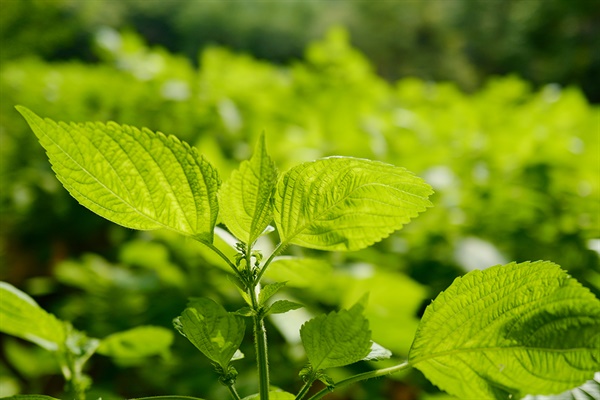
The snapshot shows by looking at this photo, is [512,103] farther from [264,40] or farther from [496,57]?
[264,40]

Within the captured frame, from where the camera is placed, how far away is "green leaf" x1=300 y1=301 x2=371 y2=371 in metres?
0.35

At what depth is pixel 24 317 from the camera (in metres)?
0.47

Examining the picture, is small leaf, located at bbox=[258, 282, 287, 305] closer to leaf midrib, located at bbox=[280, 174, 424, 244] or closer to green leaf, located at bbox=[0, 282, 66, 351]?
leaf midrib, located at bbox=[280, 174, 424, 244]

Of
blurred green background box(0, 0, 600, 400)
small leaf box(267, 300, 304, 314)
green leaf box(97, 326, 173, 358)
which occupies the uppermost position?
blurred green background box(0, 0, 600, 400)

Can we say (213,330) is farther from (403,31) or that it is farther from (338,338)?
(403,31)

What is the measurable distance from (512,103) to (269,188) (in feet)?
9.78

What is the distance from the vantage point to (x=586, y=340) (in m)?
0.32

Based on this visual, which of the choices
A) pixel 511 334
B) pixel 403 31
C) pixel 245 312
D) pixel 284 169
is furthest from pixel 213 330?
pixel 403 31

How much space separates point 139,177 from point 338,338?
0.16 m

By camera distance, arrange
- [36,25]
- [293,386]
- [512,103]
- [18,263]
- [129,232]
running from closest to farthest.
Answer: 1. [293,386]
2. [129,232]
3. [18,263]
4. [512,103]
5. [36,25]

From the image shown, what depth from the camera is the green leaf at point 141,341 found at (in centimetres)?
52

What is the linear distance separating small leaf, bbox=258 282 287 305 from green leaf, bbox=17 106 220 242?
50 mm

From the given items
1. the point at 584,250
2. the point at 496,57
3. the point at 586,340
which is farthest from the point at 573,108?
the point at 496,57

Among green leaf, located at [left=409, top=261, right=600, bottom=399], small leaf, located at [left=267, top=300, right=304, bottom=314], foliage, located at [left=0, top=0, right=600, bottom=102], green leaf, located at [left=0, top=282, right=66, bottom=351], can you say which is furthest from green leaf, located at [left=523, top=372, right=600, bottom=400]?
foliage, located at [left=0, top=0, right=600, bottom=102]
